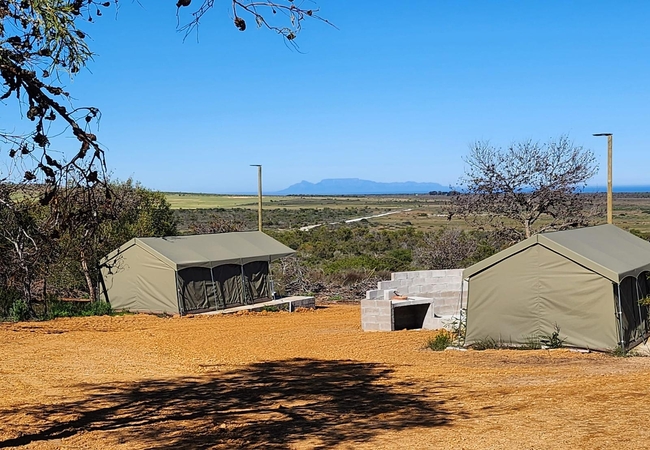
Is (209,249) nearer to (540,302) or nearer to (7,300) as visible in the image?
(7,300)

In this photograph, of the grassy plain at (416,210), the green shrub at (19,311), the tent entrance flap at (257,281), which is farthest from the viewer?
the grassy plain at (416,210)

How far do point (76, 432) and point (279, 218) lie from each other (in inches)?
3506

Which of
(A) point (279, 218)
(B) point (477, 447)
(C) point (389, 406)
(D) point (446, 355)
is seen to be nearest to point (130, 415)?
(C) point (389, 406)

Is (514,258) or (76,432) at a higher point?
(514,258)

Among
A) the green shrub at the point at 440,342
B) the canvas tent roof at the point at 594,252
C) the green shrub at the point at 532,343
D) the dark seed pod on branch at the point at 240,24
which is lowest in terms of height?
the green shrub at the point at 440,342

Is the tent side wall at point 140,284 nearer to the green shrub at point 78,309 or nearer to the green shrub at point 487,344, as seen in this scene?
the green shrub at point 78,309

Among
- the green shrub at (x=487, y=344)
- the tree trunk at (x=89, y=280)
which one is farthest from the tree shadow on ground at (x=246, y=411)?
the tree trunk at (x=89, y=280)

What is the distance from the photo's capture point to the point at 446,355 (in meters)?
14.8

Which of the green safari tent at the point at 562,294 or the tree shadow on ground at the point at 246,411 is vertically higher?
the green safari tent at the point at 562,294

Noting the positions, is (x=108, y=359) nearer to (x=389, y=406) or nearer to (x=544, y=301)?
(x=389, y=406)

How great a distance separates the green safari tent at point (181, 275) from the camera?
23672mm

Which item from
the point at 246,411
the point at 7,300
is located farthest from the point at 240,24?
the point at 7,300

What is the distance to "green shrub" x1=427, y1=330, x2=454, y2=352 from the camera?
1573 cm

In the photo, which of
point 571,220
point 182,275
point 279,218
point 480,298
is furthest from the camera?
point 279,218
